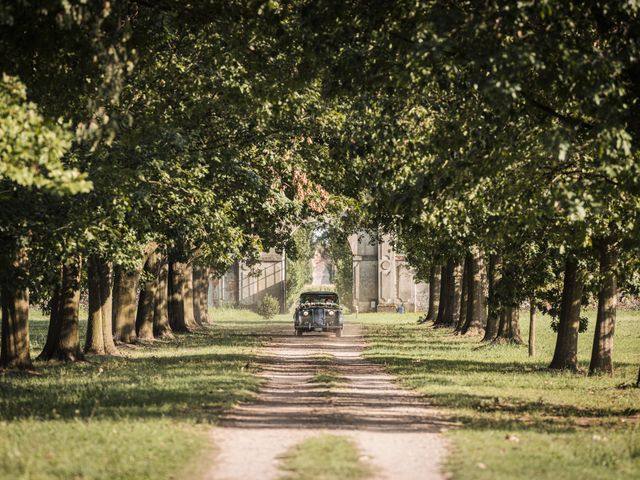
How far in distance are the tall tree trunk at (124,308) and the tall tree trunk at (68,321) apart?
6563 millimetres

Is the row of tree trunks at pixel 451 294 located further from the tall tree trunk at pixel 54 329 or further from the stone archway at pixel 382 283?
the stone archway at pixel 382 283

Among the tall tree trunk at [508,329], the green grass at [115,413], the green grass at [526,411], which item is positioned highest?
the tall tree trunk at [508,329]

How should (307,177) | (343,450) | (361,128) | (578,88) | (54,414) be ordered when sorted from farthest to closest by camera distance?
(307,177), (361,128), (54,414), (578,88), (343,450)

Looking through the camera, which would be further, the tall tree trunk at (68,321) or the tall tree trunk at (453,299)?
the tall tree trunk at (453,299)

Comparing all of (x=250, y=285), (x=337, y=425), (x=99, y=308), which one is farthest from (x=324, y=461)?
(x=250, y=285)

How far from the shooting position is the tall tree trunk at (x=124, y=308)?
104 feet

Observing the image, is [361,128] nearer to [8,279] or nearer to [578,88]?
[578,88]

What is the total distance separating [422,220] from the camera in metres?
18.1

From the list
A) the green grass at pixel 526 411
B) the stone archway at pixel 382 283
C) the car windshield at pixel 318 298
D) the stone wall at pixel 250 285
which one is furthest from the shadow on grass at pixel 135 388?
the stone wall at pixel 250 285

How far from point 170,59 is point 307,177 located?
20.8 ft

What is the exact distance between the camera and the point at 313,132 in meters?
23.3

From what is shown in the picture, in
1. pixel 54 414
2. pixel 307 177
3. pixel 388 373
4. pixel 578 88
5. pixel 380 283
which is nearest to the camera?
pixel 578 88

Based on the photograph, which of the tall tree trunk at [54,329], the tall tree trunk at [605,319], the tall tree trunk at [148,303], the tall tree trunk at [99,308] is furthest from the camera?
the tall tree trunk at [148,303]

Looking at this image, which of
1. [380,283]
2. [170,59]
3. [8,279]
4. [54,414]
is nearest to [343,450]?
[54,414]
